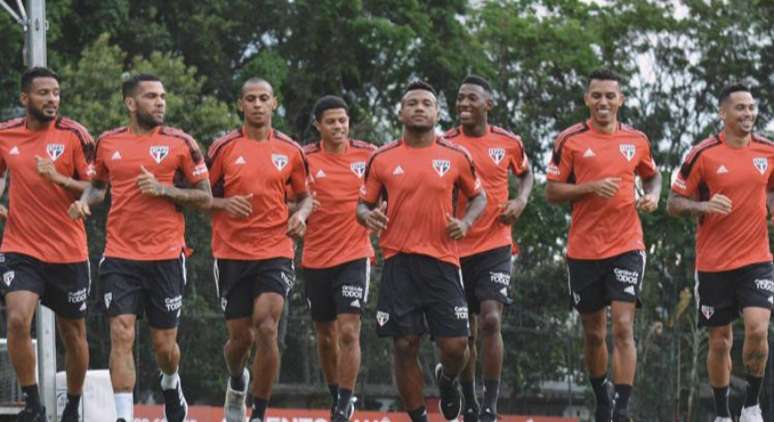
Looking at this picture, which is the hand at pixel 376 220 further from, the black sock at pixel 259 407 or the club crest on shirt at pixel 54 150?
the club crest on shirt at pixel 54 150

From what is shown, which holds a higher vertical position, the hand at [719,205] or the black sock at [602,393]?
the hand at [719,205]

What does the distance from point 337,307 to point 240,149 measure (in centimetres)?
189

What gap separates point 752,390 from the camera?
1580 cm

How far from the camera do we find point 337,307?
637 inches

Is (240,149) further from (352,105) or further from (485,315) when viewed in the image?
(352,105)

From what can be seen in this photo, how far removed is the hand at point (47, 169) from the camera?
14.8 meters

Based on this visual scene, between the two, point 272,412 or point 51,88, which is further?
point 272,412

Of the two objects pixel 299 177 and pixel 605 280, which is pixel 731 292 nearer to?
pixel 605 280

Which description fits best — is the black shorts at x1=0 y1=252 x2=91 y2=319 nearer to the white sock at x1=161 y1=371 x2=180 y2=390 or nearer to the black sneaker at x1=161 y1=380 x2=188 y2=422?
the white sock at x1=161 y1=371 x2=180 y2=390

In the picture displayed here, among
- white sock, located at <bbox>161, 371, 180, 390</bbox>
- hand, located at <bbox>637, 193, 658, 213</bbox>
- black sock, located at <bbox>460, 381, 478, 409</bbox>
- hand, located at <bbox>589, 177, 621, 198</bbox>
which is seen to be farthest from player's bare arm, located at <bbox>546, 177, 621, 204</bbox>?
white sock, located at <bbox>161, 371, 180, 390</bbox>

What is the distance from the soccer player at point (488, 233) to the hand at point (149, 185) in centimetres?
265

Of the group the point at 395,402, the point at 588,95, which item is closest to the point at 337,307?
the point at 588,95

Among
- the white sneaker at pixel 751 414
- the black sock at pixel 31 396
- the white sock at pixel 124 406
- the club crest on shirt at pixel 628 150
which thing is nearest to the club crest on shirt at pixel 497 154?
the club crest on shirt at pixel 628 150

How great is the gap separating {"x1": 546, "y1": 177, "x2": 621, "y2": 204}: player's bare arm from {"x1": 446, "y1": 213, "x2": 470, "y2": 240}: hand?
150cm
